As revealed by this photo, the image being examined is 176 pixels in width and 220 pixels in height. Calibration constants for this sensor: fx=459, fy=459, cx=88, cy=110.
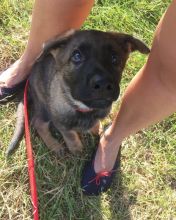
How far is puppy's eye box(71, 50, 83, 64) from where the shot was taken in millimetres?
2740

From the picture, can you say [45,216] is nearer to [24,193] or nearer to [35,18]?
[24,193]

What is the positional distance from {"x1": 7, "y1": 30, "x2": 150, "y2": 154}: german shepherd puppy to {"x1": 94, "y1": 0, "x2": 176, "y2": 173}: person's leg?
141 mm

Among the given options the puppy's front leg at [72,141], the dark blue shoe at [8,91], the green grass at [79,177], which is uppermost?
the dark blue shoe at [8,91]

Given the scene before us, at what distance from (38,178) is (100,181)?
0.46 metres

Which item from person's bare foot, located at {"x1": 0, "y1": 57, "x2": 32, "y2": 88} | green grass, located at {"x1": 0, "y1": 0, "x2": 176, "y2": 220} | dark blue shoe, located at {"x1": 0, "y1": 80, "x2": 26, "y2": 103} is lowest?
green grass, located at {"x1": 0, "y1": 0, "x2": 176, "y2": 220}

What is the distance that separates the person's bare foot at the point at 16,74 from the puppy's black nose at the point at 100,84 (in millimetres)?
1033

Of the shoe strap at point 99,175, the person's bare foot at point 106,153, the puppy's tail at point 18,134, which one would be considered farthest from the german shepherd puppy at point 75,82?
the shoe strap at point 99,175

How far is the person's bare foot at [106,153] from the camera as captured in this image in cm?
327

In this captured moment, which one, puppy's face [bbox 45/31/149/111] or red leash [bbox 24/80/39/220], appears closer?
puppy's face [bbox 45/31/149/111]

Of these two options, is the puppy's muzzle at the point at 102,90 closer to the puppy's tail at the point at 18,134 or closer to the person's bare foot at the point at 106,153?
the person's bare foot at the point at 106,153

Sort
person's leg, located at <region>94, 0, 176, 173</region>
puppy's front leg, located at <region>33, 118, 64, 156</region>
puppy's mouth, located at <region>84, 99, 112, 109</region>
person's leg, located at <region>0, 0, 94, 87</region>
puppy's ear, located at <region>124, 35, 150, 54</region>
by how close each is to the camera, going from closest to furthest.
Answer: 1. person's leg, located at <region>94, 0, 176, 173</region>
2. puppy's mouth, located at <region>84, 99, 112, 109</region>
3. puppy's ear, located at <region>124, 35, 150, 54</region>
4. person's leg, located at <region>0, 0, 94, 87</region>
5. puppy's front leg, located at <region>33, 118, 64, 156</region>

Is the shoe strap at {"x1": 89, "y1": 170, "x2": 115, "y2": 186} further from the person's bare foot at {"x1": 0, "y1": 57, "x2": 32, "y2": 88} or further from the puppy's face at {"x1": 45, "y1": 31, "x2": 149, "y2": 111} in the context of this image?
Answer: the person's bare foot at {"x1": 0, "y1": 57, "x2": 32, "y2": 88}

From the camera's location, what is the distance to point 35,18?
3.16m

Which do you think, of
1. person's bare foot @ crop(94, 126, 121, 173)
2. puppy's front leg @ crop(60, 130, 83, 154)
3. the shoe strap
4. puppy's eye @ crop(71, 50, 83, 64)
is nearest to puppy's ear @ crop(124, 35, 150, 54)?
puppy's eye @ crop(71, 50, 83, 64)
